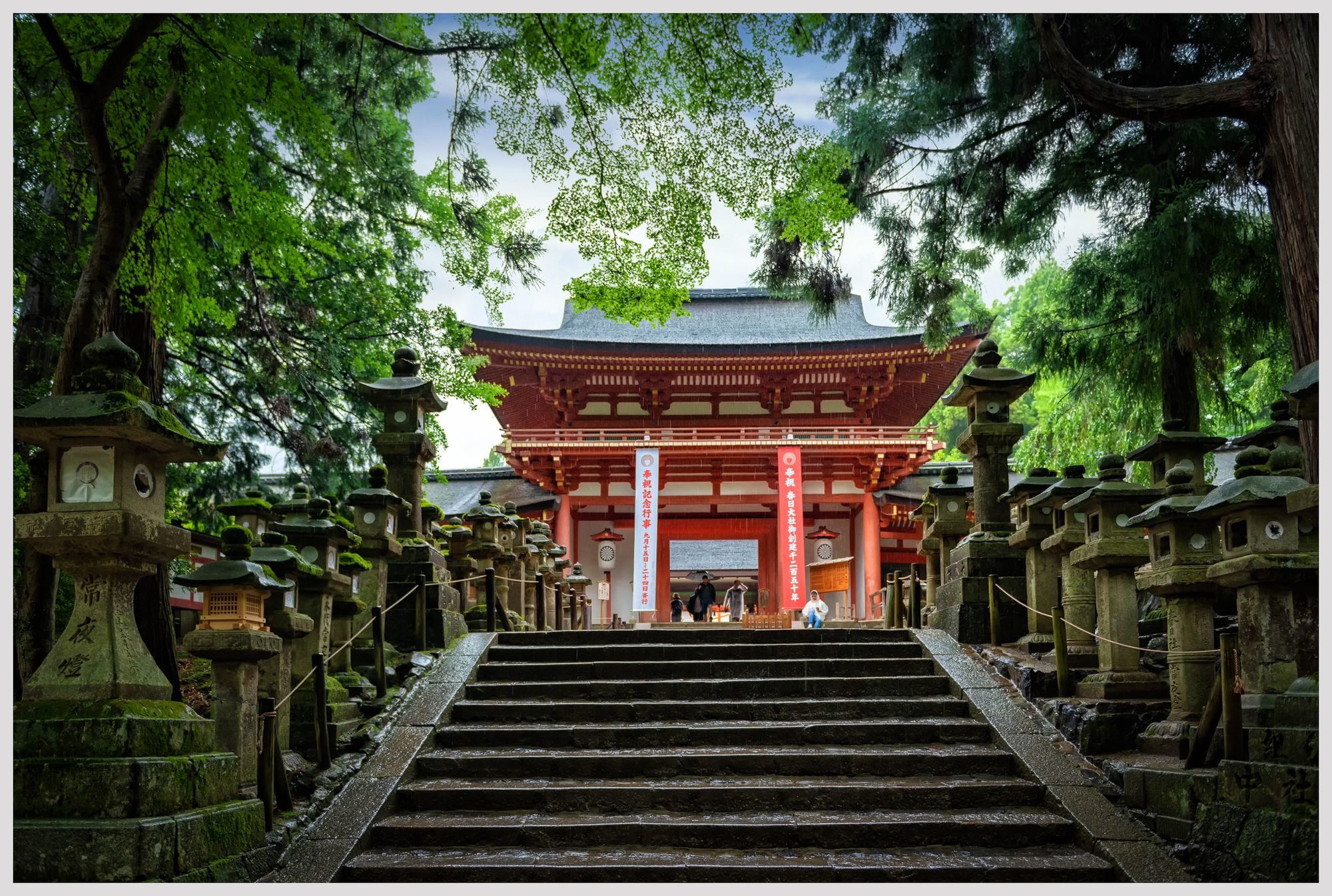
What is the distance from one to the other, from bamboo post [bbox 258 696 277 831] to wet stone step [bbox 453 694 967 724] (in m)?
1.97

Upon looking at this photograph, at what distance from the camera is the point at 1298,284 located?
5488 mm

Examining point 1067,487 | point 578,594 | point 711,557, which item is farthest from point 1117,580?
point 711,557

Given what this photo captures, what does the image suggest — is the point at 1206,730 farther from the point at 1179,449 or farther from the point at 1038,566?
the point at 1179,449

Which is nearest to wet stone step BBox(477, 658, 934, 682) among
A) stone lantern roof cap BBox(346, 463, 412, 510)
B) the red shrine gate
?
stone lantern roof cap BBox(346, 463, 412, 510)

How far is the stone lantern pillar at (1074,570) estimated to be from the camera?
7395 millimetres

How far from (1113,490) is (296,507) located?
5785 millimetres

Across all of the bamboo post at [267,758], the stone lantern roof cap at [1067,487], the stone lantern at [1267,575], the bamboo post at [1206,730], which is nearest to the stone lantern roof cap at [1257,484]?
the stone lantern at [1267,575]

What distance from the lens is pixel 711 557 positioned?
26.1m

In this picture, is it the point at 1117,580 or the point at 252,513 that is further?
the point at 252,513

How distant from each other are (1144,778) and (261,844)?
4594mm

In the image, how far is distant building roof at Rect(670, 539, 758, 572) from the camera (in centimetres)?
2564

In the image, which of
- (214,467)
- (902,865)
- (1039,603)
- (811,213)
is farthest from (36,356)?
(1039,603)

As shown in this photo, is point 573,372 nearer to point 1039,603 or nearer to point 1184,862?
point 1039,603

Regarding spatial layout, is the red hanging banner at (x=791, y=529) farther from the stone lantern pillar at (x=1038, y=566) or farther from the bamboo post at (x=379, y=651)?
the bamboo post at (x=379, y=651)
